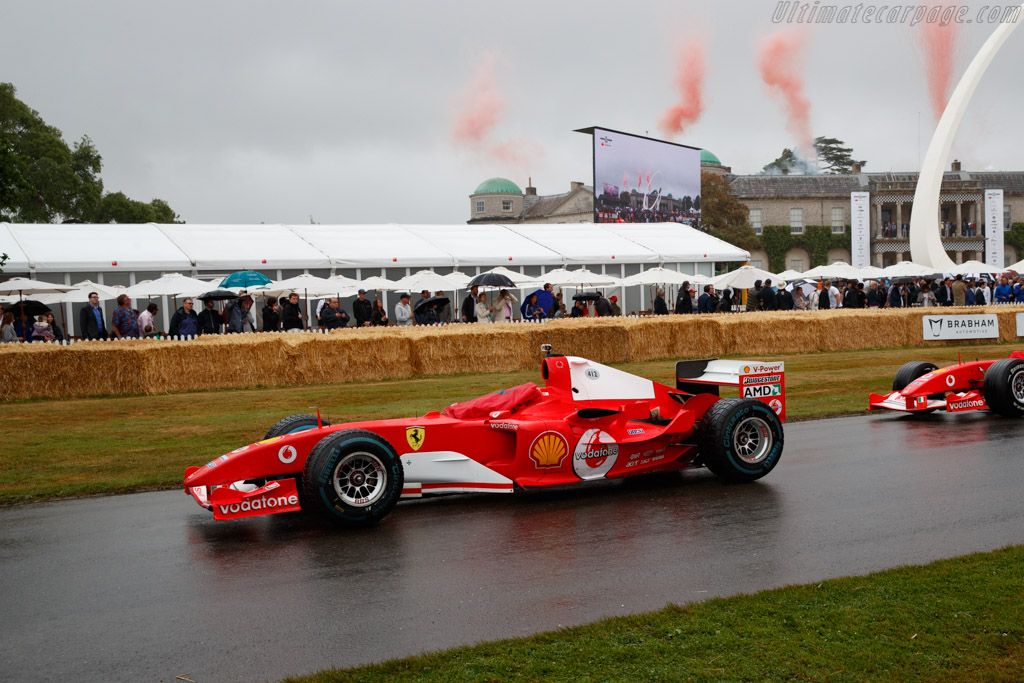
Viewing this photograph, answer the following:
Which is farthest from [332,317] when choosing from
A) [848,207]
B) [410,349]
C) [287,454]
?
[848,207]

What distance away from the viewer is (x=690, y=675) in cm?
452

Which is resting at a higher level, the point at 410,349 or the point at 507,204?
the point at 507,204

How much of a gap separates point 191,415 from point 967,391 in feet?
38.2

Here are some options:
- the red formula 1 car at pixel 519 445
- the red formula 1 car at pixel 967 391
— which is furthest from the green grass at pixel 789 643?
the red formula 1 car at pixel 967 391

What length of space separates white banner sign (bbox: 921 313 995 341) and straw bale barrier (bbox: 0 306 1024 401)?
34 cm

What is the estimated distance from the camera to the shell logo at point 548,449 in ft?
28.0

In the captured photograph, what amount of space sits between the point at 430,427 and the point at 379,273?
28330 mm

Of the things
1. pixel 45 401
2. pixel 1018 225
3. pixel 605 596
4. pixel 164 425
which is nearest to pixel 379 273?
pixel 45 401

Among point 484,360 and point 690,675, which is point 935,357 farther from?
point 690,675

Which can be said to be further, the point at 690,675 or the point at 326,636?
the point at 326,636

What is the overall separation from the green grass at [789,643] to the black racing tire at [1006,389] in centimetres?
774

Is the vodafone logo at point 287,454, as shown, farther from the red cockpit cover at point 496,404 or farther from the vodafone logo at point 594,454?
the vodafone logo at point 594,454

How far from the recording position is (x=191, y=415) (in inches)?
592

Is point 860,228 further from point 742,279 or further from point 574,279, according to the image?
point 574,279
